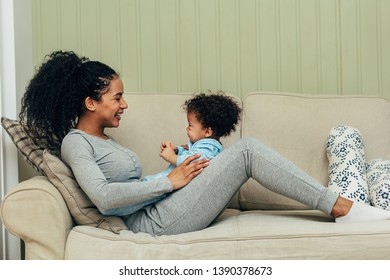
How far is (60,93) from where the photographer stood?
2.38 meters

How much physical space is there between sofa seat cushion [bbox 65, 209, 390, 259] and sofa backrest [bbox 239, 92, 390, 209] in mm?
646

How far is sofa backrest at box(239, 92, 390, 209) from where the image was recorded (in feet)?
8.91

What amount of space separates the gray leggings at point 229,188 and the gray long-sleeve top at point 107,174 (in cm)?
8

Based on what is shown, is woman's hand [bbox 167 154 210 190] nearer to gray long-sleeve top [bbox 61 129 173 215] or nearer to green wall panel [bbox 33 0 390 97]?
gray long-sleeve top [bbox 61 129 173 215]

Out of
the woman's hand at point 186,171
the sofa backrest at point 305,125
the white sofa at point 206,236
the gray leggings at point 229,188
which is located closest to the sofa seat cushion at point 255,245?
the white sofa at point 206,236

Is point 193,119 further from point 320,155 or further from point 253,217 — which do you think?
point 320,155

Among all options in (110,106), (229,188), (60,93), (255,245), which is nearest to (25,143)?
(60,93)

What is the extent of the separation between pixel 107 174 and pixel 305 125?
38.0 inches

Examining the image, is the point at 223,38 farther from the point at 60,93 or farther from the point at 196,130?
the point at 60,93

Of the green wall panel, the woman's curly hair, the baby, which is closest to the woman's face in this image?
the woman's curly hair

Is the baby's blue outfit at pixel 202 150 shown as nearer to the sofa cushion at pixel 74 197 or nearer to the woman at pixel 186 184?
the woman at pixel 186 184

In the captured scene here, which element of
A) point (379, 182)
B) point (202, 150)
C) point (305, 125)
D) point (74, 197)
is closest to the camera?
point (74, 197)
